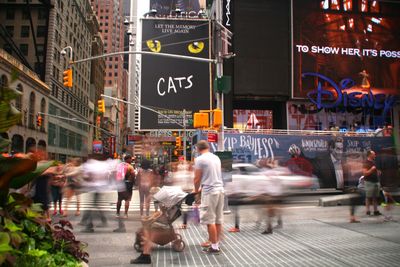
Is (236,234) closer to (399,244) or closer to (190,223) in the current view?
(190,223)

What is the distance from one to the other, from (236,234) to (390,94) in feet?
105

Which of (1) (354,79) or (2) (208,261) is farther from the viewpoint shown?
(1) (354,79)

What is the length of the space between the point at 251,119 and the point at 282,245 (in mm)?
30664

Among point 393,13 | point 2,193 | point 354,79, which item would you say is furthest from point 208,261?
point 393,13

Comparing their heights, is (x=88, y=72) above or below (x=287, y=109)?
above

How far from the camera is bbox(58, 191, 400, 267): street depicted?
5.99 metres

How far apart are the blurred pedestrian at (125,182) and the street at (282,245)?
2.00 feet

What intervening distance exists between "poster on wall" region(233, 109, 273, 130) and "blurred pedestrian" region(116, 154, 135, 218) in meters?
25.8

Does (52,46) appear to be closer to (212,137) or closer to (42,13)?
(42,13)

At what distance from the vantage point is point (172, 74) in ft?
111

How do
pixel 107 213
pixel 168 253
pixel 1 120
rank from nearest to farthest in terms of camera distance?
1. pixel 1 120
2. pixel 168 253
3. pixel 107 213

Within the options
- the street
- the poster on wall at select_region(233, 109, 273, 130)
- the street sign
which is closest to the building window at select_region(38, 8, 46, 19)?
the poster on wall at select_region(233, 109, 273, 130)

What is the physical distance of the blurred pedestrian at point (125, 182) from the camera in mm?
10336

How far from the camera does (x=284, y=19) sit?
34.8 metres
